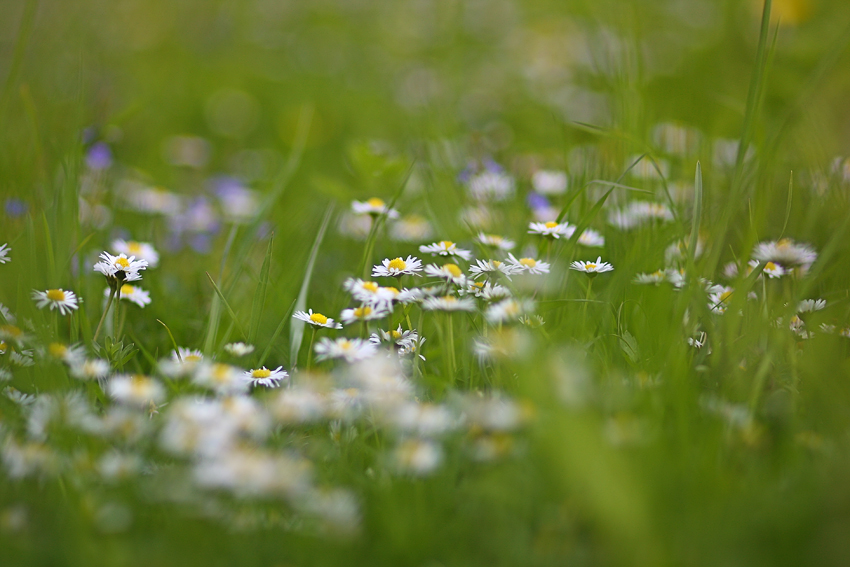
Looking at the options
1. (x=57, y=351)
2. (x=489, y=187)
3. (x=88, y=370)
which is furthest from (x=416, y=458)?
(x=489, y=187)

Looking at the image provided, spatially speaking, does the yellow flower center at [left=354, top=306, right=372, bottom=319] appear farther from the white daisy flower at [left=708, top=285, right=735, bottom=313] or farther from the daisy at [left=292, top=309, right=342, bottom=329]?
the white daisy flower at [left=708, top=285, right=735, bottom=313]

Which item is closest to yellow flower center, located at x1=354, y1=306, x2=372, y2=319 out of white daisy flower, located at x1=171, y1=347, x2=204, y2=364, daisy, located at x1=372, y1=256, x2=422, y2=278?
daisy, located at x1=372, y1=256, x2=422, y2=278

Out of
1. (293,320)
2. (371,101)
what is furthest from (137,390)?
(371,101)

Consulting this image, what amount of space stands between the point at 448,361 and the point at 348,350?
22 centimetres

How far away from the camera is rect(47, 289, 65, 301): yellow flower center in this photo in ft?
4.89

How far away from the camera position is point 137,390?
1072 mm

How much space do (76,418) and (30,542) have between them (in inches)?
7.9

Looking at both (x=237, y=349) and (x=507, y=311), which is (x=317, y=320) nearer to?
(x=237, y=349)

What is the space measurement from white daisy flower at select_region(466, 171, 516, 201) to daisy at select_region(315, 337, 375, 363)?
1042 millimetres

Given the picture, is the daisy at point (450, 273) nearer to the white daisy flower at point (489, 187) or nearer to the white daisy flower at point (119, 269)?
the white daisy flower at point (119, 269)

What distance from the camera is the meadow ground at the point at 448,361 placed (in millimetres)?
964

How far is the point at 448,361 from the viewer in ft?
4.69

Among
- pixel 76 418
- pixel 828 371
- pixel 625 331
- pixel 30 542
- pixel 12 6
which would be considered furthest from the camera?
pixel 12 6

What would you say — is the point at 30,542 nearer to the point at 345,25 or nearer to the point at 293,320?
the point at 293,320
